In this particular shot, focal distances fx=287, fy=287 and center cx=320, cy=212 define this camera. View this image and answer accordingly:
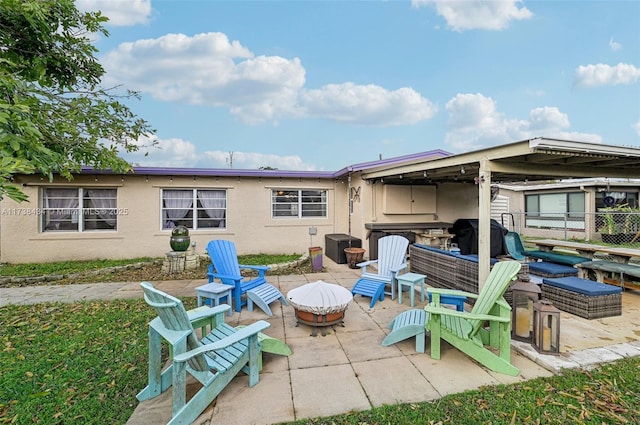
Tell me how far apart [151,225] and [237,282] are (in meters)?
5.50

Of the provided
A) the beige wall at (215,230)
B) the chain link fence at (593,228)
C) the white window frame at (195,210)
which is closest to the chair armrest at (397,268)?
the beige wall at (215,230)

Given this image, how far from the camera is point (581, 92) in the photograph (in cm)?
1069

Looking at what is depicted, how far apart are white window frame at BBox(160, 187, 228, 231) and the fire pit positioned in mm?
5988

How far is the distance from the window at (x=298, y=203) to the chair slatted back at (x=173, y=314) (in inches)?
272

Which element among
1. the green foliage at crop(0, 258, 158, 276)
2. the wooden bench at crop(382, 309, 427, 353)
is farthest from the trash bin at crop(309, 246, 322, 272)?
the green foliage at crop(0, 258, 158, 276)

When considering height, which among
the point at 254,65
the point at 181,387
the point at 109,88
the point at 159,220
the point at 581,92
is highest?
the point at 254,65

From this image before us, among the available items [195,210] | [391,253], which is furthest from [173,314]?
[195,210]

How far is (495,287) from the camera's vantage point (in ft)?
9.58

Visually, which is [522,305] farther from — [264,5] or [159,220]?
[264,5]

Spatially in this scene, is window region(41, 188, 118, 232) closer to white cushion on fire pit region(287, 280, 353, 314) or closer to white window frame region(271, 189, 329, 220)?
white window frame region(271, 189, 329, 220)

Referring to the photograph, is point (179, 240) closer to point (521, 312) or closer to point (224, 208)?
point (224, 208)

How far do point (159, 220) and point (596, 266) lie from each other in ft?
33.5

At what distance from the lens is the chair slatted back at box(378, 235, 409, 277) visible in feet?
17.0

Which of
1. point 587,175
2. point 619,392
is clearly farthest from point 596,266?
point 619,392
